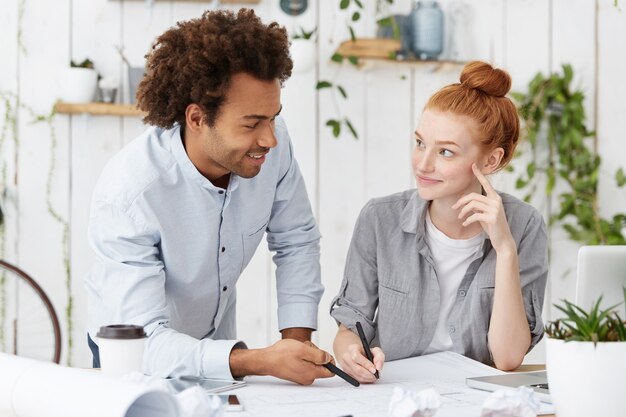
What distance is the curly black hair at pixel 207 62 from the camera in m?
1.69

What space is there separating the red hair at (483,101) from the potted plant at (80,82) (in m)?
1.72

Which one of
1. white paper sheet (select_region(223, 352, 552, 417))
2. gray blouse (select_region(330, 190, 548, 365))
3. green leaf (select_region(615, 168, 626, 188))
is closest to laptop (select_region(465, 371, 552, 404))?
white paper sheet (select_region(223, 352, 552, 417))

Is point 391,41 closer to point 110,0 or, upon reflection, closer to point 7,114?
point 110,0

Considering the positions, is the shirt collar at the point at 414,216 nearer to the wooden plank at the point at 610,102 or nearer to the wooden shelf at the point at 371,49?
the wooden shelf at the point at 371,49

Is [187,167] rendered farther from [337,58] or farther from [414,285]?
[337,58]

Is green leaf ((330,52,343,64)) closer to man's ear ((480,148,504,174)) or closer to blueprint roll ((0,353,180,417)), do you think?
man's ear ((480,148,504,174))

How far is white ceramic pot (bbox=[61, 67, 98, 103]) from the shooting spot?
3143 mm

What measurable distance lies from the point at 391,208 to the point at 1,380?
107cm

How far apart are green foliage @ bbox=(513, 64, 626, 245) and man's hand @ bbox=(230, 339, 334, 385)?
2325 millimetres

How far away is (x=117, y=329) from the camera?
1.19m

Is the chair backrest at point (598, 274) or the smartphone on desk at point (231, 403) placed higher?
the chair backrest at point (598, 274)

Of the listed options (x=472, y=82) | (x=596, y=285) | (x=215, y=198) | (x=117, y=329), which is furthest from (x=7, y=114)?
(x=596, y=285)

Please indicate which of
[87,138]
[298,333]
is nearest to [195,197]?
[298,333]

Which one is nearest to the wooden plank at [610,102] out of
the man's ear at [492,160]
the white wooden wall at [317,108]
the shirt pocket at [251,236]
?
the white wooden wall at [317,108]
